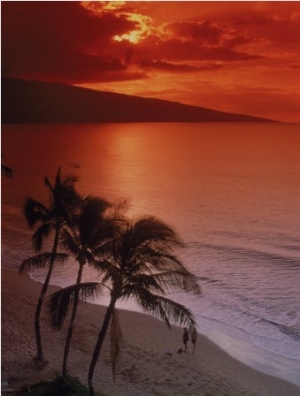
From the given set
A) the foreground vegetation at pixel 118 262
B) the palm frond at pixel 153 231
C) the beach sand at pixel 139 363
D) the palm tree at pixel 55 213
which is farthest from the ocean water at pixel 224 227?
the palm frond at pixel 153 231

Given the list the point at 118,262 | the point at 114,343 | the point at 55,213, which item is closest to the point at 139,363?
the point at 55,213

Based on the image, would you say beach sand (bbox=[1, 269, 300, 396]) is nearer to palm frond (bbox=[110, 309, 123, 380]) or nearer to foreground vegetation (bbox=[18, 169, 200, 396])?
foreground vegetation (bbox=[18, 169, 200, 396])

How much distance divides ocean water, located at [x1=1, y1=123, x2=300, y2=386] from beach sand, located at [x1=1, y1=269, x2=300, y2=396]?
1.04 m

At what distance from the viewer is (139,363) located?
14.2 m

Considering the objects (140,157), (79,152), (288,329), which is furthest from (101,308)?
(79,152)

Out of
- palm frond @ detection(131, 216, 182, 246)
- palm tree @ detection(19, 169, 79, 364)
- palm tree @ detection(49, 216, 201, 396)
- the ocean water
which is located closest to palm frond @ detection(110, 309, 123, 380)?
palm tree @ detection(49, 216, 201, 396)

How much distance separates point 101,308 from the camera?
1898 cm

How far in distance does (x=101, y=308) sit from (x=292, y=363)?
7135 millimetres

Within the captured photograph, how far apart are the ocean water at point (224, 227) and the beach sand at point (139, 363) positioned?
1035mm

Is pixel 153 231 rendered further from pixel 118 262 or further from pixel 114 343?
pixel 114 343

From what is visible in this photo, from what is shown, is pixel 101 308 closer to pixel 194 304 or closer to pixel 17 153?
pixel 194 304

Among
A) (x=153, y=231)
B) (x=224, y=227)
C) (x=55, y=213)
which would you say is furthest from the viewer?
(x=224, y=227)

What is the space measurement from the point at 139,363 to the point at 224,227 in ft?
76.6

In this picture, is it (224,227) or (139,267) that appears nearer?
(139,267)
